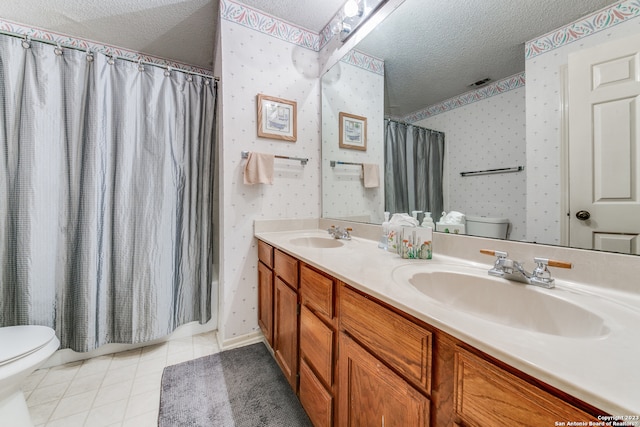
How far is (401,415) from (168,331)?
1.66 m

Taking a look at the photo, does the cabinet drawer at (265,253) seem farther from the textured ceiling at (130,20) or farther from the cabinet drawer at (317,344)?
the textured ceiling at (130,20)

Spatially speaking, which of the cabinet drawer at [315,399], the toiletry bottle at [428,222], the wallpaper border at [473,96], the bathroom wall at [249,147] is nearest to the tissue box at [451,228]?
the toiletry bottle at [428,222]

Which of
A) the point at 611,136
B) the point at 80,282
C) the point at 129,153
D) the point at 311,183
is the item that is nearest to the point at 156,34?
the point at 129,153

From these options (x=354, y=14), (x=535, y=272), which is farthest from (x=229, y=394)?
(x=354, y=14)

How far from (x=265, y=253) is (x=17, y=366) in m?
1.09

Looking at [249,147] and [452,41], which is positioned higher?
[452,41]

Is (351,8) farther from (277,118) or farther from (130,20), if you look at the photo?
(130,20)

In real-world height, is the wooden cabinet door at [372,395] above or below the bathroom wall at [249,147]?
below

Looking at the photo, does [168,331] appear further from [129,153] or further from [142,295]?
[129,153]

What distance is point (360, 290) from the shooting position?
727 mm

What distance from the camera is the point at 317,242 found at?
5.43 ft

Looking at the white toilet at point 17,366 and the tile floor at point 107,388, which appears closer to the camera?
the white toilet at point 17,366

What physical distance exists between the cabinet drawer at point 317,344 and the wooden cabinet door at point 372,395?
2.7 inches

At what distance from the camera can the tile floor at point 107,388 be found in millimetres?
1148
